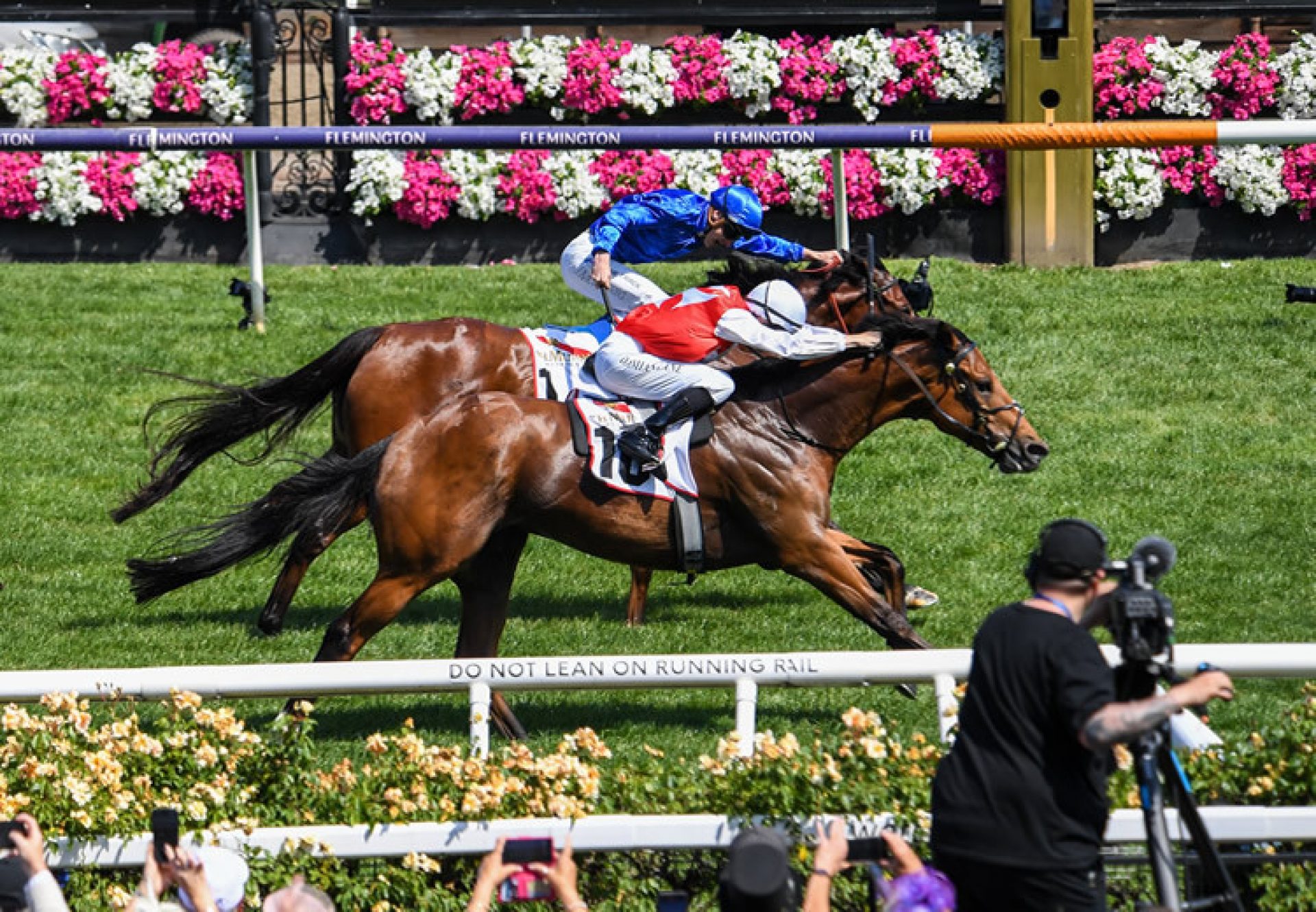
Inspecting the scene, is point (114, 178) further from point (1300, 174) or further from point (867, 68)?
point (1300, 174)

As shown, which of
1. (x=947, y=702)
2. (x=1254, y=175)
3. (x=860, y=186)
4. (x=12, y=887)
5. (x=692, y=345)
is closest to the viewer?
(x=12, y=887)

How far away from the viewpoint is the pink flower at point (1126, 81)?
551 inches

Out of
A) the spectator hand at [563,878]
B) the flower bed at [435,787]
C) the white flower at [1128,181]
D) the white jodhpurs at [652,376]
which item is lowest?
the flower bed at [435,787]

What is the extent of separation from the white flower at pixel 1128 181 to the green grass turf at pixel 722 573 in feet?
1.71

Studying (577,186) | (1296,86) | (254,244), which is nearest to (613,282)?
(254,244)

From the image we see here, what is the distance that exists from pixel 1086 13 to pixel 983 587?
6157 mm

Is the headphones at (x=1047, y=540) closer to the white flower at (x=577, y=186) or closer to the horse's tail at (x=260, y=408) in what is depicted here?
the horse's tail at (x=260, y=408)

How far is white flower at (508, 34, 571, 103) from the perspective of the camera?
47.0 feet

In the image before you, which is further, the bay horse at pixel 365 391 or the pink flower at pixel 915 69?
the pink flower at pixel 915 69

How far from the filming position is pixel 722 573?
992 centimetres

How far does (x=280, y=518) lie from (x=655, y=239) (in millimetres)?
2637

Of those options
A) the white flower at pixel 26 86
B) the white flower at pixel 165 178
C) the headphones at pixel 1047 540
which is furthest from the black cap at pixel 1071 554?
the white flower at pixel 26 86

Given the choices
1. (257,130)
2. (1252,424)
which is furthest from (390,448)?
(1252,424)

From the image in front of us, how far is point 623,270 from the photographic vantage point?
30.9 ft
